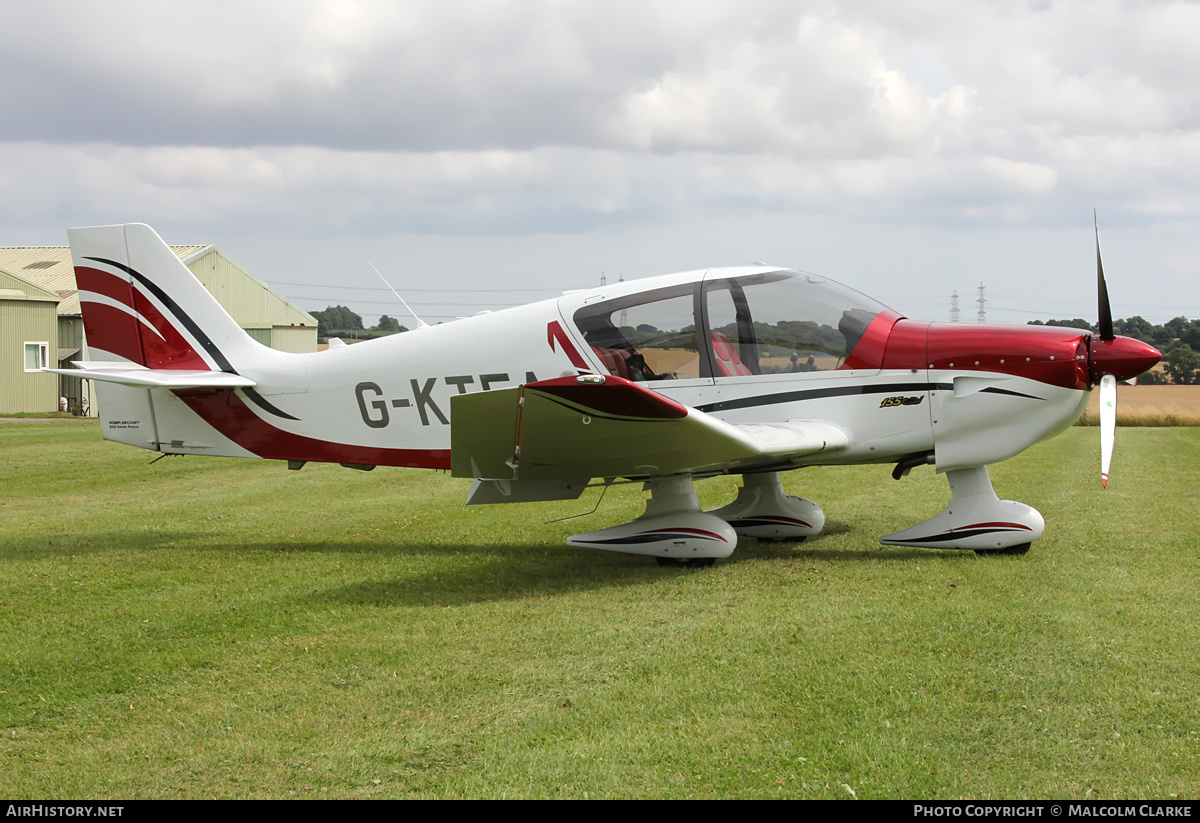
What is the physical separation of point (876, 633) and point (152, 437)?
7.08 m

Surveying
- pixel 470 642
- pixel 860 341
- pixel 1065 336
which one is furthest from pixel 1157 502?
pixel 470 642

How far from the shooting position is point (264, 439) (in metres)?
8.88

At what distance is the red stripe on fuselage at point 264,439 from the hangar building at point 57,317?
21.0 metres

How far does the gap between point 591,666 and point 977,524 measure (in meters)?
3.92

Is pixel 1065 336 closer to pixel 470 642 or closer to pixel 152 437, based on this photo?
pixel 470 642

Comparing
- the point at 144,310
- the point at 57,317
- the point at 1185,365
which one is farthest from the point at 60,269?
the point at 1185,365

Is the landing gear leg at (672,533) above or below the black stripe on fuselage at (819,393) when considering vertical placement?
below

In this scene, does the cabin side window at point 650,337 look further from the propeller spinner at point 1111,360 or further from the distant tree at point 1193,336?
the distant tree at point 1193,336

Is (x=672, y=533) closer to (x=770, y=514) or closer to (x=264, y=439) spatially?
(x=770, y=514)

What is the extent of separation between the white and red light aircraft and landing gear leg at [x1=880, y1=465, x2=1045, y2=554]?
16 millimetres

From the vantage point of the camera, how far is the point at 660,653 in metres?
5.09

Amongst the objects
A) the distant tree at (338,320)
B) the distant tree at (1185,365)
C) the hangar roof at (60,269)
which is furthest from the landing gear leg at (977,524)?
the distant tree at (338,320)

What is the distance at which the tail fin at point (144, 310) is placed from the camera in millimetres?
9180

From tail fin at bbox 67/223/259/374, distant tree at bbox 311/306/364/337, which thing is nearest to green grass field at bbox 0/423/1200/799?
tail fin at bbox 67/223/259/374
